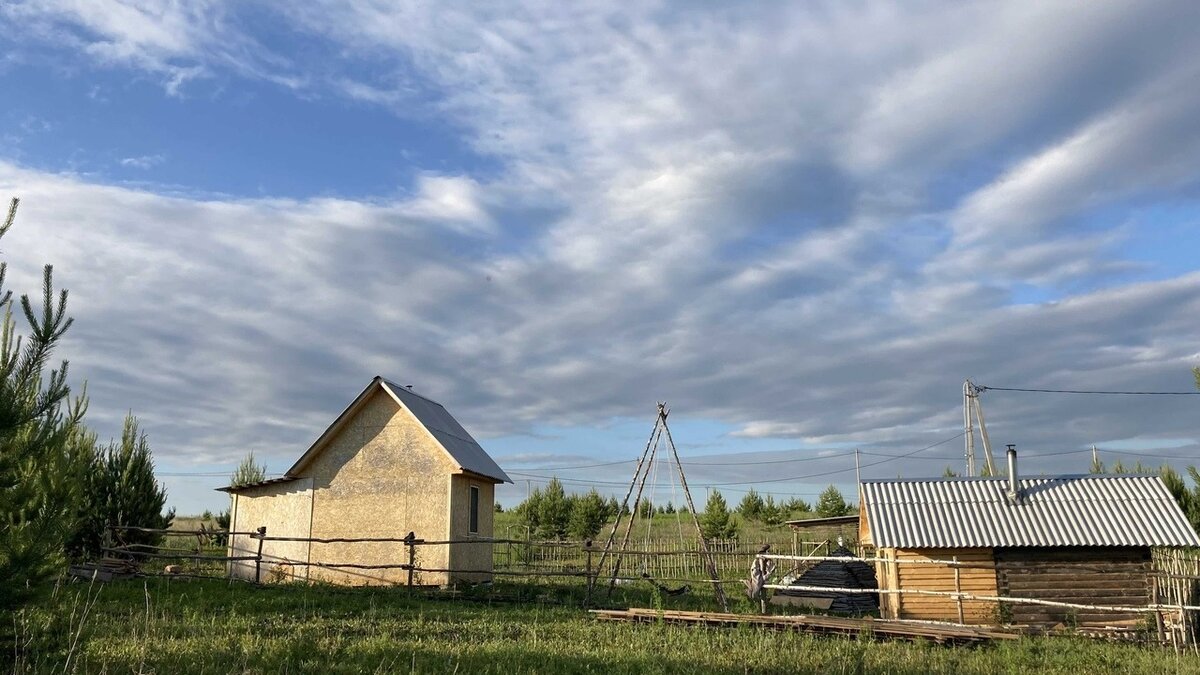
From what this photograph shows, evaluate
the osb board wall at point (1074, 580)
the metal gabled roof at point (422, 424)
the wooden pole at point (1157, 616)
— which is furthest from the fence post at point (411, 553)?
the wooden pole at point (1157, 616)

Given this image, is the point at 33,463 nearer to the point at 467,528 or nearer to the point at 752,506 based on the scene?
the point at 467,528

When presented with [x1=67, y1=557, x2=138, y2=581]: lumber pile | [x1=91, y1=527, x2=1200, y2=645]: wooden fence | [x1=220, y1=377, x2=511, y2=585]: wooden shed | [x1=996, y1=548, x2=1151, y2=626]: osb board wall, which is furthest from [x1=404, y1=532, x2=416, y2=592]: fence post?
[x1=996, y1=548, x2=1151, y2=626]: osb board wall

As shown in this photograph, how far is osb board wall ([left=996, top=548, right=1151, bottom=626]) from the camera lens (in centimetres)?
2002

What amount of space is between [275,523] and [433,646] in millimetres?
15319

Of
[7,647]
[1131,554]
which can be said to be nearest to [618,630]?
[7,647]

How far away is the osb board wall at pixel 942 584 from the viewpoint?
805 inches

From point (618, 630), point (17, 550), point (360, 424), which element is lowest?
point (618, 630)

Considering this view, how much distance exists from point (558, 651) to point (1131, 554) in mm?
14850

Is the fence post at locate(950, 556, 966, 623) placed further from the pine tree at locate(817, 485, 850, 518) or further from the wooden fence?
the pine tree at locate(817, 485, 850, 518)

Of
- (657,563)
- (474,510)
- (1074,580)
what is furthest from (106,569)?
(1074,580)

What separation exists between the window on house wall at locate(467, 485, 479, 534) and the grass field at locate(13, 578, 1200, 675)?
6755 millimetres

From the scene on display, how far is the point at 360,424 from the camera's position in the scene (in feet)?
84.1

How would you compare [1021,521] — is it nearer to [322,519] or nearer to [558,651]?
[558,651]

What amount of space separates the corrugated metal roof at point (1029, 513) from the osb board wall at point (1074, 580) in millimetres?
458
